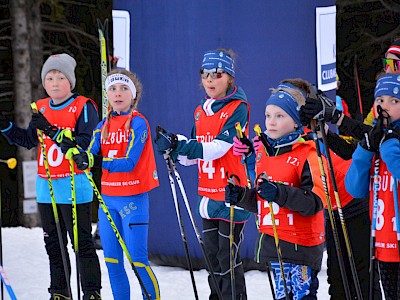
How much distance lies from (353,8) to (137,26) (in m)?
7.24

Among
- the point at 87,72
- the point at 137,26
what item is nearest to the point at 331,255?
the point at 137,26

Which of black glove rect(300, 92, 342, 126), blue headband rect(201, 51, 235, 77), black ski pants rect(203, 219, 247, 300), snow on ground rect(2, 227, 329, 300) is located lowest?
snow on ground rect(2, 227, 329, 300)

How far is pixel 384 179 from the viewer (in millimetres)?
3887

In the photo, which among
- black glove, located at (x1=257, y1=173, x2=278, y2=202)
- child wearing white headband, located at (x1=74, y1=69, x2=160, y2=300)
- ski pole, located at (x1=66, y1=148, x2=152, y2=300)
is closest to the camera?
black glove, located at (x1=257, y1=173, x2=278, y2=202)

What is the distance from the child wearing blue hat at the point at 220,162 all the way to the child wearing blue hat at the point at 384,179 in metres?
1.18

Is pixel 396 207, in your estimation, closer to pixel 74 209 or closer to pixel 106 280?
pixel 74 209

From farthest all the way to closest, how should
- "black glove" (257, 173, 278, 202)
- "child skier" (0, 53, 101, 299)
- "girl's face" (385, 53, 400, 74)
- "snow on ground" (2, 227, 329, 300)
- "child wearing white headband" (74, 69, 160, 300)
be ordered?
1. "snow on ground" (2, 227, 329, 300)
2. "child skier" (0, 53, 101, 299)
3. "child wearing white headband" (74, 69, 160, 300)
4. "girl's face" (385, 53, 400, 74)
5. "black glove" (257, 173, 278, 202)

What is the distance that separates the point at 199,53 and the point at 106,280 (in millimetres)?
2036

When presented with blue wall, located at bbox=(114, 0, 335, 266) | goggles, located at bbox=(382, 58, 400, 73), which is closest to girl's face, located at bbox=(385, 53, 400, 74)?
goggles, located at bbox=(382, 58, 400, 73)

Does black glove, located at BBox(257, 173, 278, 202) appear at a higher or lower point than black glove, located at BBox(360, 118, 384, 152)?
lower

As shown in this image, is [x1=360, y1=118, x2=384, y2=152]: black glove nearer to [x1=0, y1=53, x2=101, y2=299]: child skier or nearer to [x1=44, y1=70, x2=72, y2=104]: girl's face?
[x1=0, y1=53, x2=101, y2=299]: child skier

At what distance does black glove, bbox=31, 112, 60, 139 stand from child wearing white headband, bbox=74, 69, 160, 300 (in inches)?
9.6

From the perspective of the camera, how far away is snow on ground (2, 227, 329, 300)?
6305mm

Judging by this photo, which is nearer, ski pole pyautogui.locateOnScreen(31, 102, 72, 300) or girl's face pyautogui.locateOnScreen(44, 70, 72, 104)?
ski pole pyautogui.locateOnScreen(31, 102, 72, 300)
